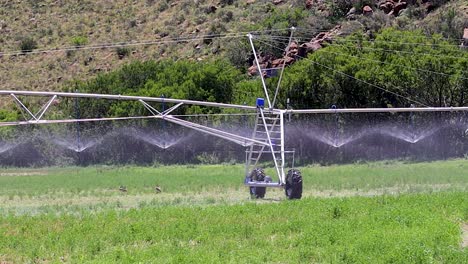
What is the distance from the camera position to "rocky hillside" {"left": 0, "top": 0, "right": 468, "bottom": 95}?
76688mm

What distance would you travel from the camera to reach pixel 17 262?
2023cm

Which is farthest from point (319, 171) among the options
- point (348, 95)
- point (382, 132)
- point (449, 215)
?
point (449, 215)

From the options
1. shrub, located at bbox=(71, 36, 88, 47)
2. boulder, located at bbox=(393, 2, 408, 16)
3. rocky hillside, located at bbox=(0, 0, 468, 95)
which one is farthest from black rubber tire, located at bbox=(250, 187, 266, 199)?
shrub, located at bbox=(71, 36, 88, 47)

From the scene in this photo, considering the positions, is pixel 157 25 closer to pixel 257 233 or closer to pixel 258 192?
pixel 258 192

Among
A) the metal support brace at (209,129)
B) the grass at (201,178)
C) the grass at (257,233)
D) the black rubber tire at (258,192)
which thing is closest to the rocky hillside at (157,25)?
the grass at (201,178)

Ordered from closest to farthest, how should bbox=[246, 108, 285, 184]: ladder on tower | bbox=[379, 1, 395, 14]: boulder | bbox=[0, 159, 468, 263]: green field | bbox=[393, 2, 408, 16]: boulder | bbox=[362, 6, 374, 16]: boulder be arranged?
bbox=[0, 159, 468, 263]: green field < bbox=[246, 108, 285, 184]: ladder on tower < bbox=[393, 2, 408, 16]: boulder < bbox=[362, 6, 374, 16]: boulder < bbox=[379, 1, 395, 14]: boulder

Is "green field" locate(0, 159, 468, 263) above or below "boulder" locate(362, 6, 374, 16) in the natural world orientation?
above

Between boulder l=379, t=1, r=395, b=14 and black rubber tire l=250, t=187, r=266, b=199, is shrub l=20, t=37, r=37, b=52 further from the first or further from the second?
black rubber tire l=250, t=187, r=266, b=199

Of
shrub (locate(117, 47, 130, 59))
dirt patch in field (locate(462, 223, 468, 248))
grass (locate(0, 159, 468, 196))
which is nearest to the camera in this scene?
dirt patch in field (locate(462, 223, 468, 248))

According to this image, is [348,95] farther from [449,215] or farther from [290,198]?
[449,215]

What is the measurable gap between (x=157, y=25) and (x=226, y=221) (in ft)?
219

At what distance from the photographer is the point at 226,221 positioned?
25.8 meters

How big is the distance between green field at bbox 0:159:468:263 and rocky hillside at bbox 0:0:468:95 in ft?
111

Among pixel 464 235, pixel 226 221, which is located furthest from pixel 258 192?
pixel 464 235
